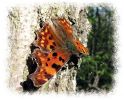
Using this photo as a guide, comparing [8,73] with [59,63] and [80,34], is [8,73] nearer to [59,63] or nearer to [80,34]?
[59,63]

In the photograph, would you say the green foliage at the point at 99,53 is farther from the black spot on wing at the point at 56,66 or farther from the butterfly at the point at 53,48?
the black spot on wing at the point at 56,66

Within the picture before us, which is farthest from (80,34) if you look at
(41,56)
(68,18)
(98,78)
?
(98,78)

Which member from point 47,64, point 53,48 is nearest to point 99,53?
point 53,48

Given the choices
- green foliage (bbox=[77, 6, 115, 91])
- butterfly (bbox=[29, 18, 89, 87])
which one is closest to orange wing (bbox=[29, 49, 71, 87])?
butterfly (bbox=[29, 18, 89, 87])

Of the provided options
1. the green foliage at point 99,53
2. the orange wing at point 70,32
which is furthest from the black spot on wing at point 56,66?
the green foliage at point 99,53

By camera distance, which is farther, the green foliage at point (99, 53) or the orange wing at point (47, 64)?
the green foliage at point (99, 53)

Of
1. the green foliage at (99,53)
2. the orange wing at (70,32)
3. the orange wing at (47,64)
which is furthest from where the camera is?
the green foliage at (99,53)

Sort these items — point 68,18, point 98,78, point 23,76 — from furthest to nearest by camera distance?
point 98,78 → point 68,18 → point 23,76
